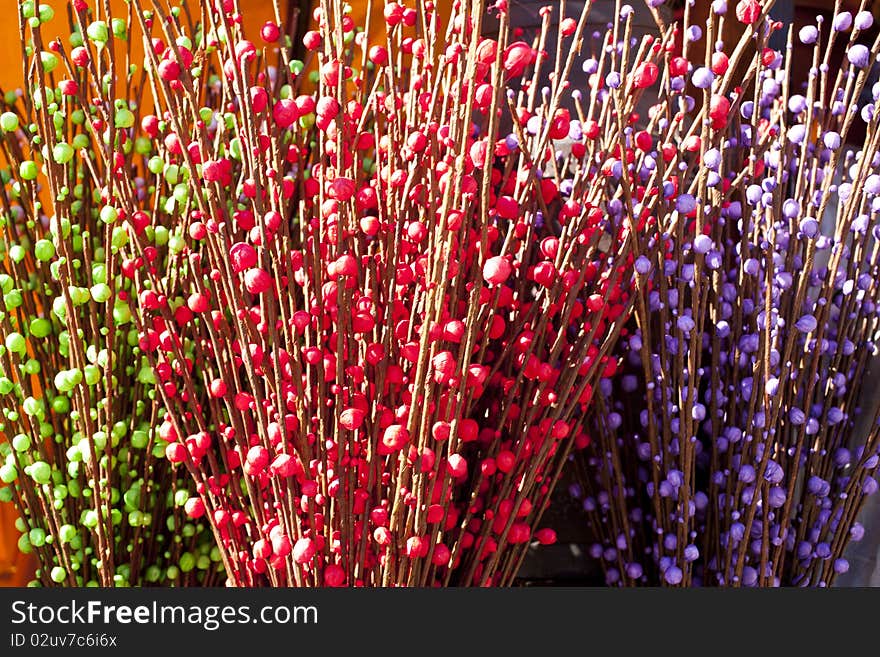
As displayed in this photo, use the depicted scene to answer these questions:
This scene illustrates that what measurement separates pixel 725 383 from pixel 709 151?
0.85 ft

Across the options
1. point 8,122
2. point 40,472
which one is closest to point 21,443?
point 40,472

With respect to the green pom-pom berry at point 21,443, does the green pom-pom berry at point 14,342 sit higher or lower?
higher

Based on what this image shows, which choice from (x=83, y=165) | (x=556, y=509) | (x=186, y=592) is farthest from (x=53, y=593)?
(x=556, y=509)

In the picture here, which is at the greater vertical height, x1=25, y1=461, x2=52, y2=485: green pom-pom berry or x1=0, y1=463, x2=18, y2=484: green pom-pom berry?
x1=25, y1=461, x2=52, y2=485: green pom-pom berry

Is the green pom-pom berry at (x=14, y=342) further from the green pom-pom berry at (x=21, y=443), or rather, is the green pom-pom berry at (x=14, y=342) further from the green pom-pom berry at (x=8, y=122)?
the green pom-pom berry at (x=8, y=122)

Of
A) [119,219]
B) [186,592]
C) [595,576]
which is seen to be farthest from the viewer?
[595,576]

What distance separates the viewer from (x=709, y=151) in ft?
2.07

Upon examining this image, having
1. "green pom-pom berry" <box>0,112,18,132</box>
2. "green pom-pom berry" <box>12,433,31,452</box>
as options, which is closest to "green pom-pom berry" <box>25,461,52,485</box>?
"green pom-pom berry" <box>12,433,31,452</box>

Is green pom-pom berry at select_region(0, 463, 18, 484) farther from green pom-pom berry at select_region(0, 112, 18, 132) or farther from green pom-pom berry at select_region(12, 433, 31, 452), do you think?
green pom-pom berry at select_region(0, 112, 18, 132)

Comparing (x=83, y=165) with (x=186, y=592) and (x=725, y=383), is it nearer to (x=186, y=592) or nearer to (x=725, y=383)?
(x=186, y=592)

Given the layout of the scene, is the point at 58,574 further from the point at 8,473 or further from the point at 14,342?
the point at 14,342

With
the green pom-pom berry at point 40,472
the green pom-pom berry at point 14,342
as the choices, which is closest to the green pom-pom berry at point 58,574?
the green pom-pom berry at point 40,472

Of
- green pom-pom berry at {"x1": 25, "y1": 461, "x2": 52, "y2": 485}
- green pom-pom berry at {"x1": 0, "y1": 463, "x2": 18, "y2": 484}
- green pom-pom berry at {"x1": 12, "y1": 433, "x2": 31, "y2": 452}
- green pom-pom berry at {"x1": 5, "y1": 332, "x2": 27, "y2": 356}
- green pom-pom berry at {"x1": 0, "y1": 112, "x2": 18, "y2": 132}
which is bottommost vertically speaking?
green pom-pom berry at {"x1": 0, "y1": 463, "x2": 18, "y2": 484}

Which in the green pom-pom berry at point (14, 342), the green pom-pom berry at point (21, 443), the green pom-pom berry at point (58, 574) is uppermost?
the green pom-pom berry at point (14, 342)
